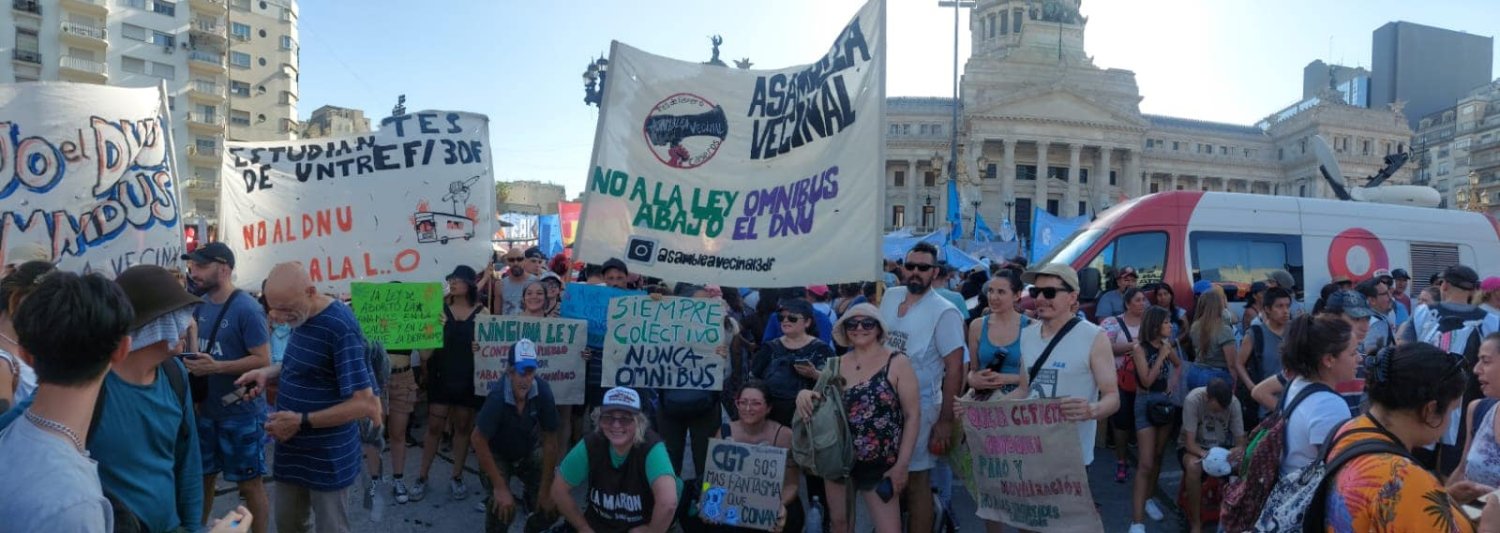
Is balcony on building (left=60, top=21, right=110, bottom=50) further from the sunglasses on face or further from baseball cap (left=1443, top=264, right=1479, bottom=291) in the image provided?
baseball cap (left=1443, top=264, right=1479, bottom=291)

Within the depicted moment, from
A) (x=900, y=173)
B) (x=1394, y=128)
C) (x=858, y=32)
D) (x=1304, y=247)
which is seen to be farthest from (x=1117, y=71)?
(x=858, y=32)

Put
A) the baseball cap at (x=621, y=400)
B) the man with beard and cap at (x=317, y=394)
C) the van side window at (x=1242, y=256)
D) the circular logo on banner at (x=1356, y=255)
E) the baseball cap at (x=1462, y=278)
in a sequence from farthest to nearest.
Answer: the circular logo on banner at (x=1356, y=255)
the van side window at (x=1242, y=256)
the baseball cap at (x=1462, y=278)
the baseball cap at (x=621, y=400)
the man with beard and cap at (x=317, y=394)

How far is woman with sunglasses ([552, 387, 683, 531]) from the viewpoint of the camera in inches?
160

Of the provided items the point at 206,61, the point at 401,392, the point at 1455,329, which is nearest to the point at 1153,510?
the point at 1455,329

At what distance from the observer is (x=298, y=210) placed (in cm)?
642

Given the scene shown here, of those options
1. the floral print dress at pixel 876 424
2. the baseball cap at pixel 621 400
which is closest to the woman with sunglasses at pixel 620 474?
the baseball cap at pixel 621 400

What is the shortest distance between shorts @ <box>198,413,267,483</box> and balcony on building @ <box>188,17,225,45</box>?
57424 millimetres

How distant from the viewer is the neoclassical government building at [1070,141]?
2805 inches

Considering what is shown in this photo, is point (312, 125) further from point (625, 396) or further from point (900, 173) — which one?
point (625, 396)

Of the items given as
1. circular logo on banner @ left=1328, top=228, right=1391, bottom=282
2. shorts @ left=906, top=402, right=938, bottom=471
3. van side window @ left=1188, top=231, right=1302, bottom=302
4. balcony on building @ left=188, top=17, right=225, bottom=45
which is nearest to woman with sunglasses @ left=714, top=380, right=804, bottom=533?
shorts @ left=906, top=402, right=938, bottom=471

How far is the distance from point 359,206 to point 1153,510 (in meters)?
6.27

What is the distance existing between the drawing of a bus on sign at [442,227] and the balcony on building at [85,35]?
5209 cm

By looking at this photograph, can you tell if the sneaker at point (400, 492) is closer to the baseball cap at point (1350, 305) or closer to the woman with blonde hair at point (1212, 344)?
the woman with blonde hair at point (1212, 344)

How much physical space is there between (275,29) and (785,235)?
2462 inches
